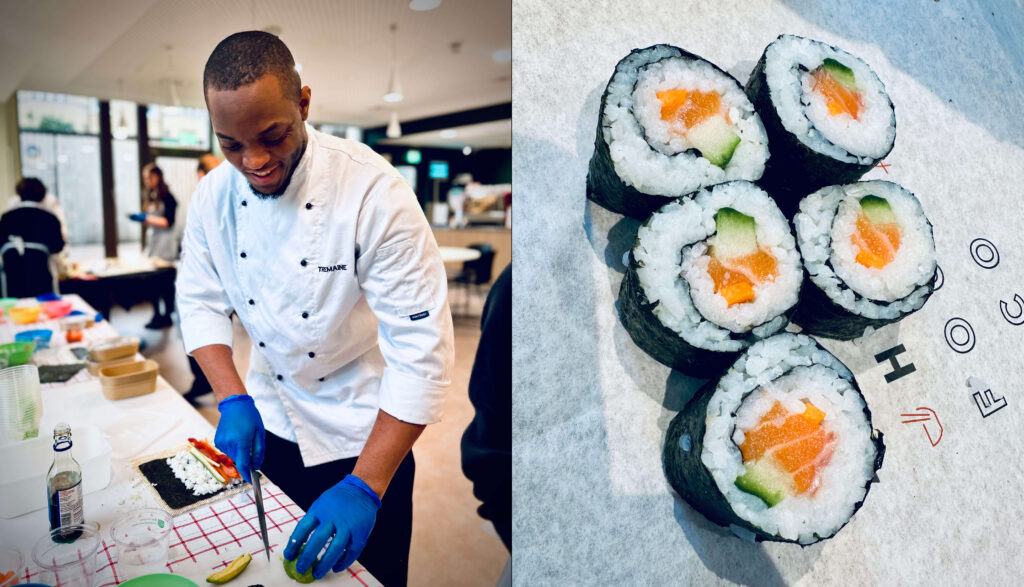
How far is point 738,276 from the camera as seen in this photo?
4.11ft

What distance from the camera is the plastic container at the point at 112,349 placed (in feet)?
5.68

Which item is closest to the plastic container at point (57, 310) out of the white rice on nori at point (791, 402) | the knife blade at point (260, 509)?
the knife blade at point (260, 509)

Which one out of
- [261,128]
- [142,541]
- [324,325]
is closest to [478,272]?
[324,325]

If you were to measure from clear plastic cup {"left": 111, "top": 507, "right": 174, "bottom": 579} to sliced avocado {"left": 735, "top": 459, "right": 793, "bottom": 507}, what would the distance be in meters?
1.04

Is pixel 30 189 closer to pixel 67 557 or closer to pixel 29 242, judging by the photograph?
pixel 29 242

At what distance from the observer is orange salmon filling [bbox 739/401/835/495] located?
118 cm

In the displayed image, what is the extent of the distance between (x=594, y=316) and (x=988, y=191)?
1389 mm

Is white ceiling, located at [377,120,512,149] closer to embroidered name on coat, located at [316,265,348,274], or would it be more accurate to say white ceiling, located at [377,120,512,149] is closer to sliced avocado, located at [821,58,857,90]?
embroidered name on coat, located at [316,265,348,274]

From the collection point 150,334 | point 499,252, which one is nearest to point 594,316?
point 499,252

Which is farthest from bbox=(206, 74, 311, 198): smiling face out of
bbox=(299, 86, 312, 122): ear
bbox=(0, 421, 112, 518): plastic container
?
bbox=(0, 421, 112, 518): plastic container

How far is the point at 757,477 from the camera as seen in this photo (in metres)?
1.16

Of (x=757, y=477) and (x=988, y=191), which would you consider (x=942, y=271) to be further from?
(x=757, y=477)

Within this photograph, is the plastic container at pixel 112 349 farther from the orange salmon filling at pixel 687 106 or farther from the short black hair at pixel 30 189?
the orange salmon filling at pixel 687 106

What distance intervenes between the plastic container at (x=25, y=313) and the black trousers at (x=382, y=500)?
1.81 metres
